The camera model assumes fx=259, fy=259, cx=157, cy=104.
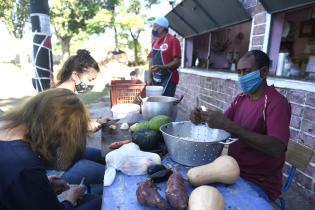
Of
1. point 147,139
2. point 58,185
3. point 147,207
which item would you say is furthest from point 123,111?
point 147,207

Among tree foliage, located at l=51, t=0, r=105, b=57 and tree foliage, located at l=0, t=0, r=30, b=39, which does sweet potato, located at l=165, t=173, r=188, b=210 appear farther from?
tree foliage, located at l=51, t=0, r=105, b=57

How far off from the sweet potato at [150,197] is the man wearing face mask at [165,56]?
2.96 meters

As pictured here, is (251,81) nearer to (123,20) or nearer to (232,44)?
(232,44)

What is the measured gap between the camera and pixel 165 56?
4.24m

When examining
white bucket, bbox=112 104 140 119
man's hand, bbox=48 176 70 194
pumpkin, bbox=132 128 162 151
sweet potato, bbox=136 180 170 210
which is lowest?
man's hand, bbox=48 176 70 194

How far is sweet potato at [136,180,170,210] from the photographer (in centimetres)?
118

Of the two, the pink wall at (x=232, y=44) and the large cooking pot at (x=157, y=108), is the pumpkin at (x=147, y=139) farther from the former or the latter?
the pink wall at (x=232, y=44)

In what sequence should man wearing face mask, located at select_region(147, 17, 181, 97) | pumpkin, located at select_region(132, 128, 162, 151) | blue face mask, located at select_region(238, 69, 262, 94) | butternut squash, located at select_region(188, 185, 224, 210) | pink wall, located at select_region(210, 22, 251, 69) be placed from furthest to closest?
1. pink wall, located at select_region(210, 22, 251, 69)
2. man wearing face mask, located at select_region(147, 17, 181, 97)
3. blue face mask, located at select_region(238, 69, 262, 94)
4. pumpkin, located at select_region(132, 128, 162, 151)
5. butternut squash, located at select_region(188, 185, 224, 210)

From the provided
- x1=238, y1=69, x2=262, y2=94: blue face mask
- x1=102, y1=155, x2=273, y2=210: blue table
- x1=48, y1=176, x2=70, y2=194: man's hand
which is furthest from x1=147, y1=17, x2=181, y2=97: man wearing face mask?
x1=102, y1=155, x2=273, y2=210: blue table

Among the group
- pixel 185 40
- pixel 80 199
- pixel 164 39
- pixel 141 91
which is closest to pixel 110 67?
pixel 185 40

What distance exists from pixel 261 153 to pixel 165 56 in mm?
2698

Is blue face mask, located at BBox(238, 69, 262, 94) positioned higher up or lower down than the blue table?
higher up

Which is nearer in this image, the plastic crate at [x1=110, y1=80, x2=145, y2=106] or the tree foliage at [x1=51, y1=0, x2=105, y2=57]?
the plastic crate at [x1=110, y1=80, x2=145, y2=106]

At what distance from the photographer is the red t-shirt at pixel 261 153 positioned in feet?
5.67
